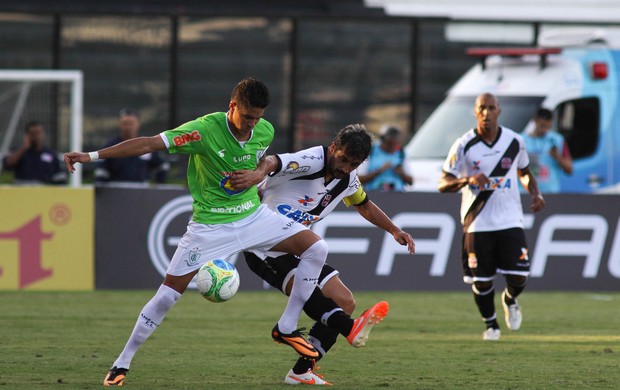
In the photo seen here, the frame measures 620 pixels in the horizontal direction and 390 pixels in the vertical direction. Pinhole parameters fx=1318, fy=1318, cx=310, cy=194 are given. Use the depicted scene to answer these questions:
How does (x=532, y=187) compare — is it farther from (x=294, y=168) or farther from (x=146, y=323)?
(x=146, y=323)

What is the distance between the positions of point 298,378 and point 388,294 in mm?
7656

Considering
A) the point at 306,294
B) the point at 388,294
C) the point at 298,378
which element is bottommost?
the point at 388,294

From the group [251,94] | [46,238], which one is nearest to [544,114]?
[46,238]

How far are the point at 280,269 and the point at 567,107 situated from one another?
10.5 meters

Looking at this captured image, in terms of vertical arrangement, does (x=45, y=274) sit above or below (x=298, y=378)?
below

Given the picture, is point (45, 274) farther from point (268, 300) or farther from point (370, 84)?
point (370, 84)

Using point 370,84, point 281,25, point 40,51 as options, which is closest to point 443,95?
point 370,84

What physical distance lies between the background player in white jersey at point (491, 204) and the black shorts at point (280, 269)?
3.29 m

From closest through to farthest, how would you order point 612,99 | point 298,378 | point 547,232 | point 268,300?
point 298,378 → point 268,300 → point 547,232 → point 612,99

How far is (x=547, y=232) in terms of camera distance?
17234 millimetres

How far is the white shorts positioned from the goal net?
9.02 m

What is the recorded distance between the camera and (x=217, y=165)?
9188 mm

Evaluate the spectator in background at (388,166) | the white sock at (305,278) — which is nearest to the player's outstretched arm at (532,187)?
the white sock at (305,278)

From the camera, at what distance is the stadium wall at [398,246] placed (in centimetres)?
1652
